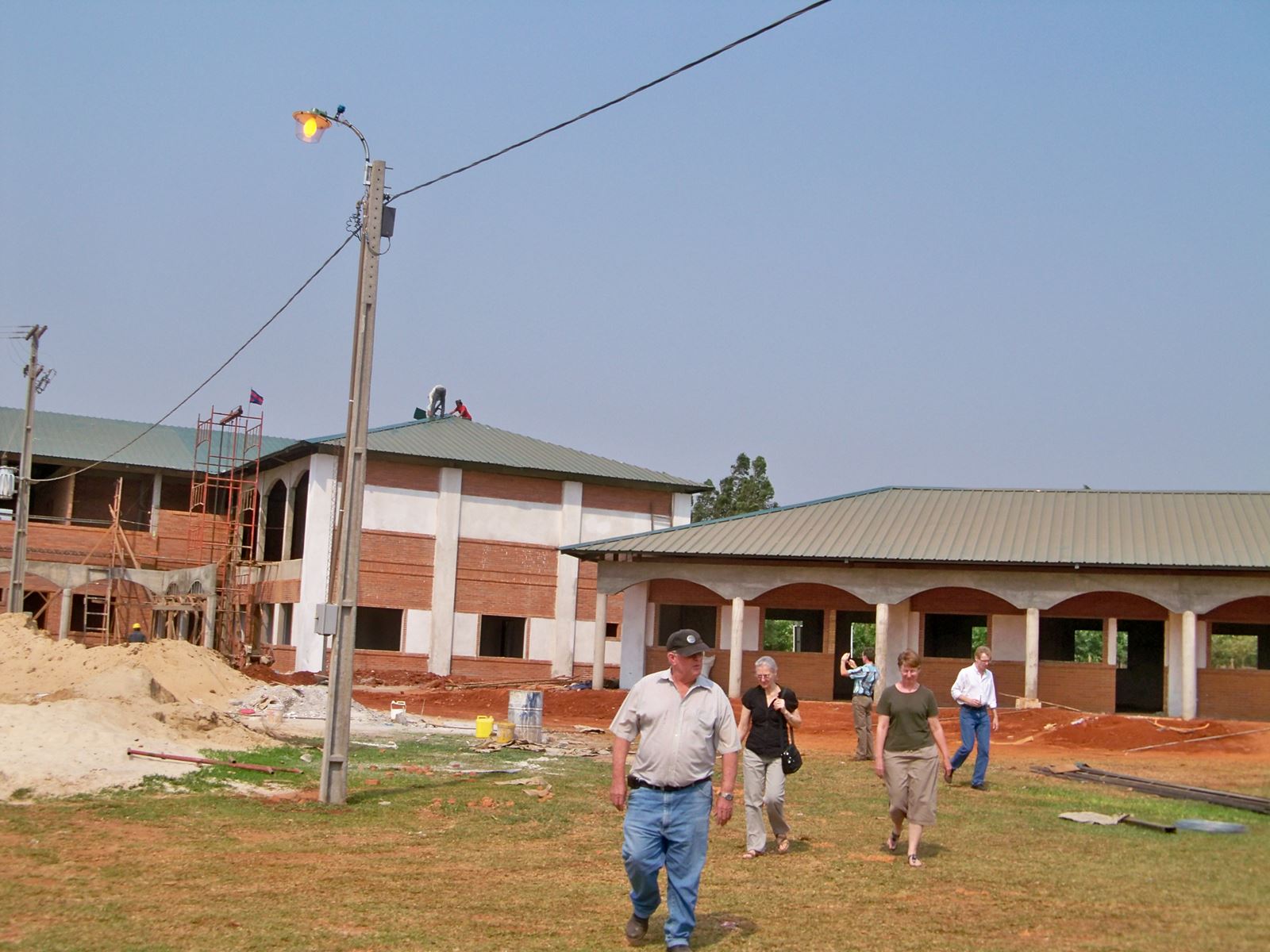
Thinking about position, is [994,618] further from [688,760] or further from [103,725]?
[688,760]

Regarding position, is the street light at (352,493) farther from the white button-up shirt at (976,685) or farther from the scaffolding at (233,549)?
the scaffolding at (233,549)

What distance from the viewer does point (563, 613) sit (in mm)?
43312

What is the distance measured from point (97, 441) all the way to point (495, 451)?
1766 cm

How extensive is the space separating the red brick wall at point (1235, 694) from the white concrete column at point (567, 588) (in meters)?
19.3

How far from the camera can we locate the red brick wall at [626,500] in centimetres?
4481

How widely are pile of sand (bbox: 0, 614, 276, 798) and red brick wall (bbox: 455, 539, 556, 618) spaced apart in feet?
40.9

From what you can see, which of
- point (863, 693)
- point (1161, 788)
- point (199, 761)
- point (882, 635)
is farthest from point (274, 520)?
point (1161, 788)

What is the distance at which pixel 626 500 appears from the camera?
45.5 meters

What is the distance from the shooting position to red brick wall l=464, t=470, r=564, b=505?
42.8m

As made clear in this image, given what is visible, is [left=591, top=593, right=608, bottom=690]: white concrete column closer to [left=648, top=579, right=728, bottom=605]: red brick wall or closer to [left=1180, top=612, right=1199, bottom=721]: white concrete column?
[left=648, top=579, right=728, bottom=605]: red brick wall

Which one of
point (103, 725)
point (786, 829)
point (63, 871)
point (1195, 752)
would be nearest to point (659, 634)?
point (1195, 752)

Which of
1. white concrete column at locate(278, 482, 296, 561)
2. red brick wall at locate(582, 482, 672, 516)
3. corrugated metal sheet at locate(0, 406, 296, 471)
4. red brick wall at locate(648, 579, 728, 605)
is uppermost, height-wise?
corrugated metal sheet at locate(0, 406, 296, 471)

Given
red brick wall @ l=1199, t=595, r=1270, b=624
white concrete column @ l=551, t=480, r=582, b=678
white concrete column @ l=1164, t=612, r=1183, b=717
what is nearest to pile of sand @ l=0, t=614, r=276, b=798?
white concrete column @ l=551, t=480, r=582, b=678

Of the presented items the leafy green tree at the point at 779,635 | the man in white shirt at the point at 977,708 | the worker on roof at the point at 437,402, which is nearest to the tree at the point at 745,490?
the leafy green tree at the point at 779,635
